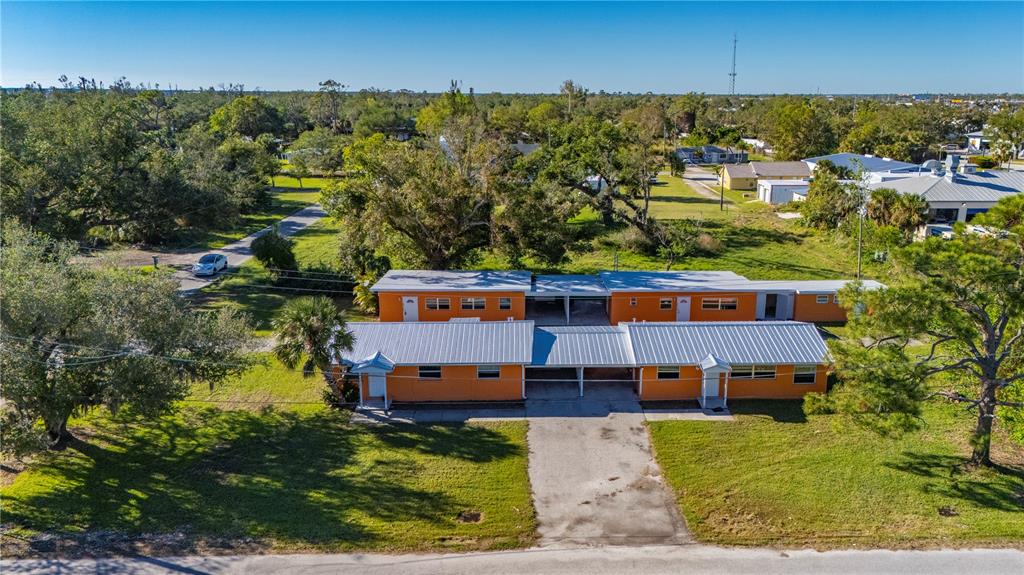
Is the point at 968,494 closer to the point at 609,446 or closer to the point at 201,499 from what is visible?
the point at 609,446

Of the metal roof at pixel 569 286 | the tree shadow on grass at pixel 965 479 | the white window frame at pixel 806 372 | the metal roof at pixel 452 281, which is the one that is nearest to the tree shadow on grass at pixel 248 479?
the metal roof at pixel 452 281

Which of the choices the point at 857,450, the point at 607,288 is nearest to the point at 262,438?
the point at 607,288

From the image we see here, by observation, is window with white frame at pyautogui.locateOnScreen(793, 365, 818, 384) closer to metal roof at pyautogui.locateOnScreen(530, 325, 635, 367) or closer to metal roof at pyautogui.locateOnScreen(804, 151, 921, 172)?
metal roof at pyautogui.locateOnScreen(530, 325, 635, 367)

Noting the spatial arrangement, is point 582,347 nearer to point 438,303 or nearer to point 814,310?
point 438,303

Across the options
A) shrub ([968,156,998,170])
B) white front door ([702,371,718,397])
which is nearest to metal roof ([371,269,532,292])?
white front door ([702,371,718,397])

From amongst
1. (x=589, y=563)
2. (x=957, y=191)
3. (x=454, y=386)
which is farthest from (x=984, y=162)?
(x=589, y=563)
